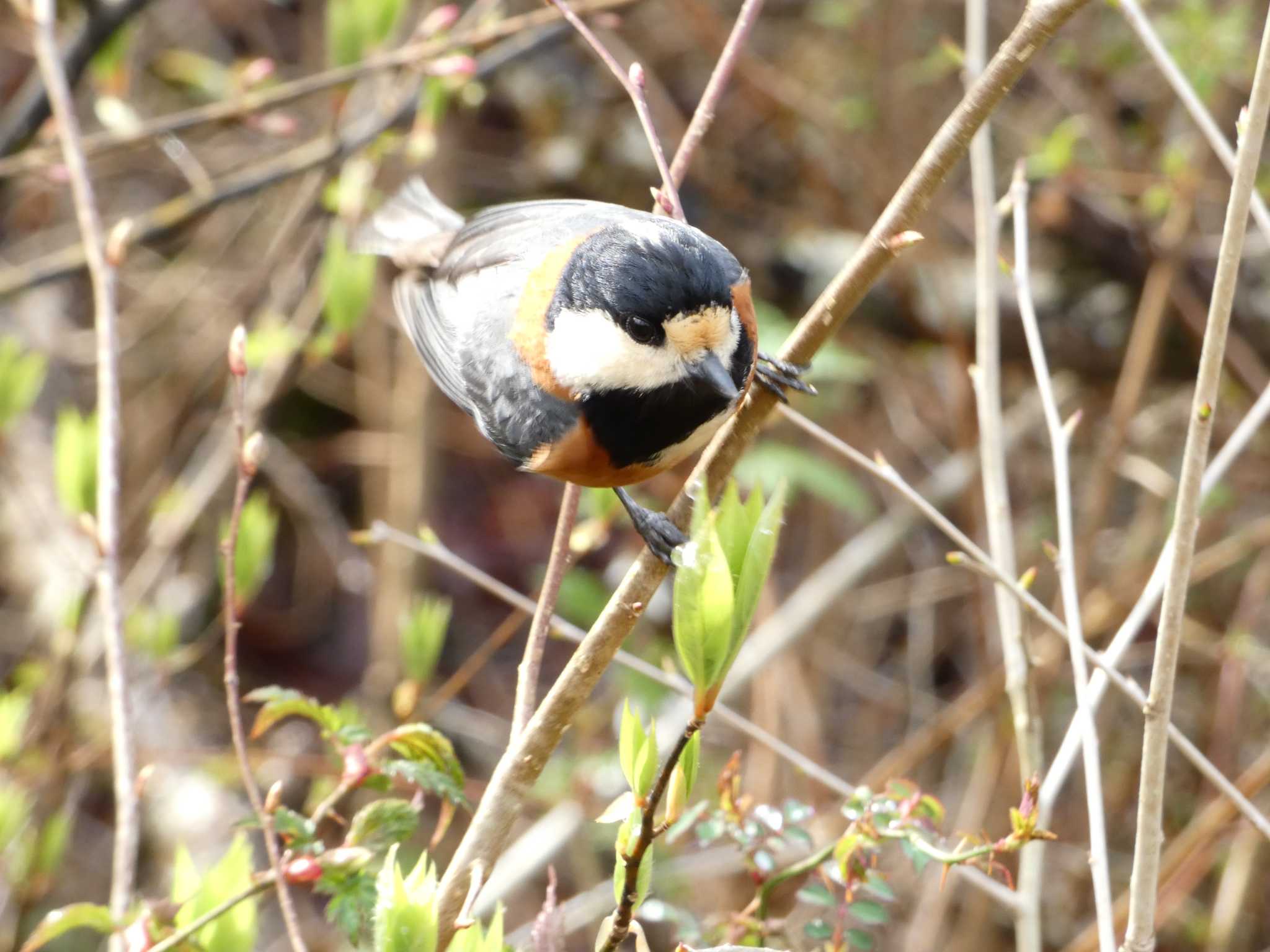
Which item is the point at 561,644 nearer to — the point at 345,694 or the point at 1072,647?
the point at 345,694

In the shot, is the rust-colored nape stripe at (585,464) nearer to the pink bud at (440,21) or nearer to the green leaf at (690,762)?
the green leaf at (690,762)

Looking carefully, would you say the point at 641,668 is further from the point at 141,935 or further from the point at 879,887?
the point at 141,935

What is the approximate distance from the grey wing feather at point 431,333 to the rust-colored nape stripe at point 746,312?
47 cm

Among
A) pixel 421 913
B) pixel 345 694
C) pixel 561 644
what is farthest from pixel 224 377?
pixel 421 913

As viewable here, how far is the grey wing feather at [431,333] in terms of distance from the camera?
1934 millimetres

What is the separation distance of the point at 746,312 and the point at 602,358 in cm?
19

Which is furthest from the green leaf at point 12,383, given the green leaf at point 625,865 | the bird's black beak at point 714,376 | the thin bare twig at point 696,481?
the green leaf at point 625,865

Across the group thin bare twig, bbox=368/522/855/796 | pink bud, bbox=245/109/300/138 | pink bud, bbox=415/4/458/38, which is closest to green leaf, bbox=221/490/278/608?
thin bare twig, bbox=368/522/855/796

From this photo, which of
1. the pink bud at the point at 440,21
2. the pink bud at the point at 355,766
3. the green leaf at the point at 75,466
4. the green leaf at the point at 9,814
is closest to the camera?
the pink bud at the point at 355,766

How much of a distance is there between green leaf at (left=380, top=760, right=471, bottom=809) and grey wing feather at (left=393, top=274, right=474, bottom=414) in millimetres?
793

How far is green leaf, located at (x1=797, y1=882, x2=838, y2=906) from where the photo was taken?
3.81 ft

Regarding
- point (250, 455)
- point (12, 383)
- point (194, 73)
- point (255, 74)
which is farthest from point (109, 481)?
point (194, 73)

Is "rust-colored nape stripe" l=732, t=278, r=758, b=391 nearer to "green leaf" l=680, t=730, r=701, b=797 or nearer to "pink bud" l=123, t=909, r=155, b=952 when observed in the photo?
"green leaf" l=680, t=730, r=701, b=797

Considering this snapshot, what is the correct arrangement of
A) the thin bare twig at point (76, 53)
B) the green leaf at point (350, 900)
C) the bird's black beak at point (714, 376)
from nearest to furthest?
the green leaf at point (350, 900) < the bird's black beak at point (714, 376) < the thin bare twig at point (76, 53)
